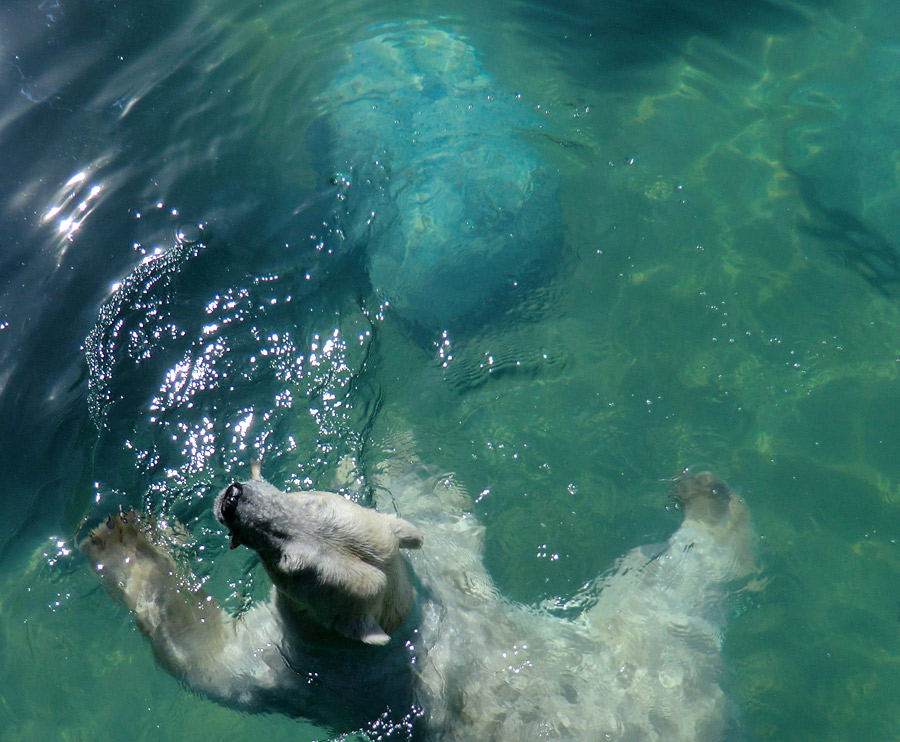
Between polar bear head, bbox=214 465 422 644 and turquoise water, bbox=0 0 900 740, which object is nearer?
polar bear head, bbox=214 465 422 644

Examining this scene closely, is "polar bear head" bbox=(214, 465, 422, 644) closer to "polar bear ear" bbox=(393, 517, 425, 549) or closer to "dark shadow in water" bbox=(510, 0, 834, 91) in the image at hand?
"polar bear ear" bbox=(393, 517, 425, 549)

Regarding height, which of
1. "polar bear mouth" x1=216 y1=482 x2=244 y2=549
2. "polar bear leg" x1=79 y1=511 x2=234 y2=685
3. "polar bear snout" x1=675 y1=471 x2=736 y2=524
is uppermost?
"polar bear mouth" x1=216 y1=482 x2=244 y2=549

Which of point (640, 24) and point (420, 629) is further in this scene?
point (640, 24)

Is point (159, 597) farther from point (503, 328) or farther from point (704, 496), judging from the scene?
point (704, 496)

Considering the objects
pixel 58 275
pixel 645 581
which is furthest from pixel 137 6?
pixel 645 581

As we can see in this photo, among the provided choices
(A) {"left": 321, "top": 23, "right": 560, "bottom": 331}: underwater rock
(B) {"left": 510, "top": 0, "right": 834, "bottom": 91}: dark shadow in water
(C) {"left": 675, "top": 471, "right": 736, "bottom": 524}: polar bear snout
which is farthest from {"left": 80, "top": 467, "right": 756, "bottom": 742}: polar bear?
(B) {"left": 510, "top": 0, "right": 834, "bottom": 91}: dark shadow in water

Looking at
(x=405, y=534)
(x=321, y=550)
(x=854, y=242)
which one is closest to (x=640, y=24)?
(x=854, y=242)

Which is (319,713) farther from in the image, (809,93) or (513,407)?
(809,93)

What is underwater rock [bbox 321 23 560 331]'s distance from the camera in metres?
6.25

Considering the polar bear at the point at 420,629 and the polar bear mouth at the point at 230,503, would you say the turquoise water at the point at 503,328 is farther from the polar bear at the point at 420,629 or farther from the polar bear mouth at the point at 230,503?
the polar bear mouth at the point at 230,503

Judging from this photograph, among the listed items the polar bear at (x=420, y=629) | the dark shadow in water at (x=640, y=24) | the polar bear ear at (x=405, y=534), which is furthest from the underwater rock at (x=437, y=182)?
the polar bear ear at (x=405, y=534)

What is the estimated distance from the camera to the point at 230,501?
3.28m

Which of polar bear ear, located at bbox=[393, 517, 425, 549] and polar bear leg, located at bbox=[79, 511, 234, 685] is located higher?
polar bear ear, located at bbox=[393, 517, 425, 549]

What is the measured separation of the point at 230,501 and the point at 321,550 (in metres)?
0.48
